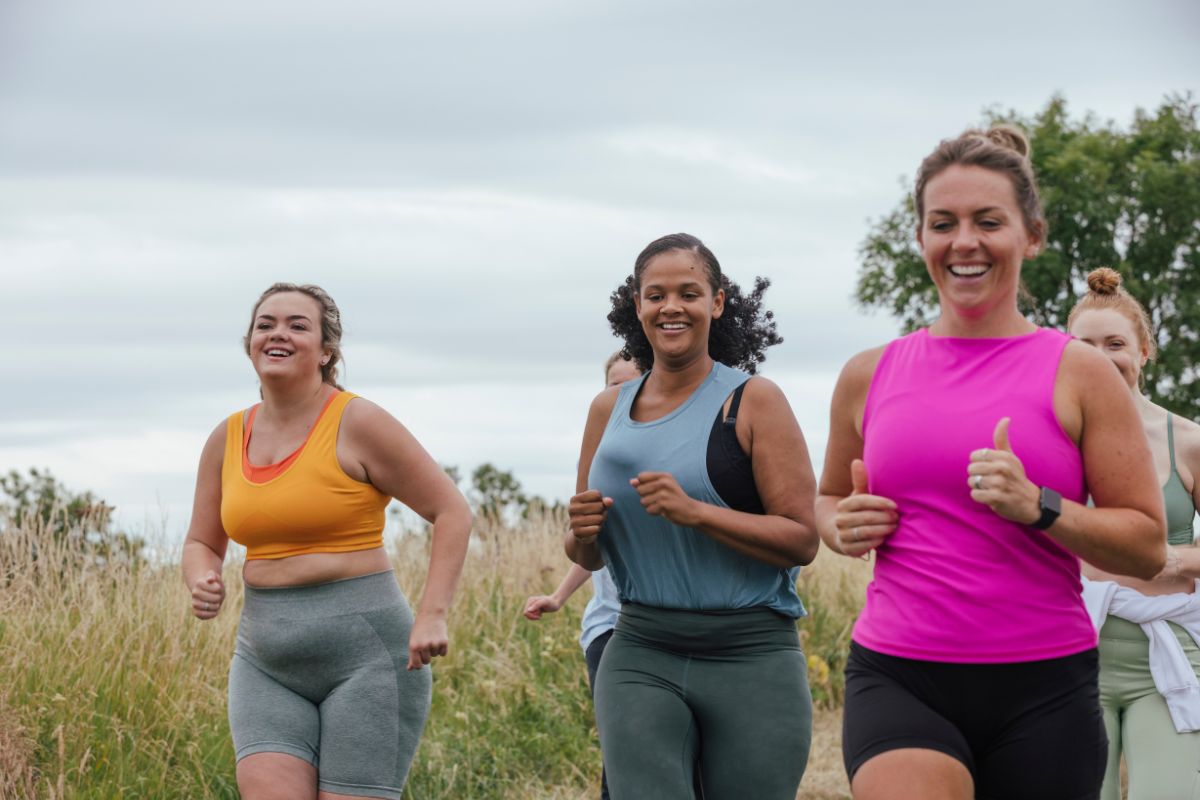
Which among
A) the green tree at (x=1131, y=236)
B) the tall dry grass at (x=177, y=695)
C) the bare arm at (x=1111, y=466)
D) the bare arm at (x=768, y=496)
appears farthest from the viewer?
the green tree at (x=1131, y=236)

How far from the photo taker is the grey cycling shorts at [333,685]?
4.75 meters

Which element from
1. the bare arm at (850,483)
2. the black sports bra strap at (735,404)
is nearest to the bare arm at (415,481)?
the black sports bra strap at (735,404)

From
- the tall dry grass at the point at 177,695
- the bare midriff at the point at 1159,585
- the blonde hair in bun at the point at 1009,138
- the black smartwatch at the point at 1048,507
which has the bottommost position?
the tall dry grass at the point at 177,695

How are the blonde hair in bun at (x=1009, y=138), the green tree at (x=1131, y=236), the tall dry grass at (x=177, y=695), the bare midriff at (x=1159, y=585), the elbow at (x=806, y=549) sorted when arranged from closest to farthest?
the blonde hair in bun at (x=1009, y=138) → the elbow at (x=806, y=549) → the bare midriff at (x=1159, y=585) → the tall dry grass at (x=177, y=695) → the green tree at (x=1131, y=236)

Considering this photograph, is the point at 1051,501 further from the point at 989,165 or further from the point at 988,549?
the point at 989,165

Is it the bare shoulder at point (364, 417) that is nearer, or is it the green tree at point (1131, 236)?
the bare shoulder at point (364, 417)

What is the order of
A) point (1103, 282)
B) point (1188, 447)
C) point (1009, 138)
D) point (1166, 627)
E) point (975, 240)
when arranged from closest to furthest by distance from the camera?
point (975, 240) → point (1009, 138) → point (1166, 627) → point (1188, 447) → point (1103, 282)

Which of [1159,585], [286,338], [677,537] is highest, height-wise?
[286,338]

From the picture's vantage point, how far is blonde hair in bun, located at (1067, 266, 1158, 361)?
5559 mm

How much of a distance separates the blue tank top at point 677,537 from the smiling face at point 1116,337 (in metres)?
1.60

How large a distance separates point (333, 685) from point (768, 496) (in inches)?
62.4

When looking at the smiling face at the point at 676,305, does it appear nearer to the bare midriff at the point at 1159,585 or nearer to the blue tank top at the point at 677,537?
the blue tank top at the point at 677,537

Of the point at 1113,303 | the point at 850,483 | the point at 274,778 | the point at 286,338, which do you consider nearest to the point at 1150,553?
the point at 850,483

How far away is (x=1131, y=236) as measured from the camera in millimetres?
34688
